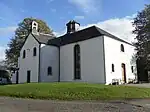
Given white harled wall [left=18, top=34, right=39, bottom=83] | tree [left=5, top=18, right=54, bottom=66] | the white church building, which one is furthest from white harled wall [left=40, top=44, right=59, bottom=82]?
tree [left=5, top=18, right=54, bottom=66]

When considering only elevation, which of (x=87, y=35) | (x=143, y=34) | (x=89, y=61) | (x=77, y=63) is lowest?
(x=77, y=63)

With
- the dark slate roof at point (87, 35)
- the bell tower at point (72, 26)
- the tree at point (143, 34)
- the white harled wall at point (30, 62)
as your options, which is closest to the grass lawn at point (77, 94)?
the dark slate roof at point (87, 35)

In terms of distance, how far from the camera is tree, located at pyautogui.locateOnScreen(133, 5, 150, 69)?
38.3 meters

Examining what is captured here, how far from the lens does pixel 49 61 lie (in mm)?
36094

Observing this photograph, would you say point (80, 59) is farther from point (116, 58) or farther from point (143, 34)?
point (143, 34)

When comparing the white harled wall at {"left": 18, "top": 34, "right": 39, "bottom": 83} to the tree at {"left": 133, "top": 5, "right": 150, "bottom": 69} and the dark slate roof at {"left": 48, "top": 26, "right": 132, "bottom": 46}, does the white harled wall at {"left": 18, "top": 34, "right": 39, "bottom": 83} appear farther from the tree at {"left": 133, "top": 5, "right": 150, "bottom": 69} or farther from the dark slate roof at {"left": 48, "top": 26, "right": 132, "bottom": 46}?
the tree at {"left": 133, "top": 5, "right": 150, "bottom": 69}

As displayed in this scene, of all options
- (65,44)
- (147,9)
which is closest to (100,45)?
(65,44)

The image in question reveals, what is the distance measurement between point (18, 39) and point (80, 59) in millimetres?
28138

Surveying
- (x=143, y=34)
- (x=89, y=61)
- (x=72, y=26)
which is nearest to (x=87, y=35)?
(x=89, y=61)

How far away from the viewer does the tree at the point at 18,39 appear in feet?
179

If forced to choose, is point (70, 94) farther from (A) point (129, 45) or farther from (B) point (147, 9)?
(B) point (147, 9)

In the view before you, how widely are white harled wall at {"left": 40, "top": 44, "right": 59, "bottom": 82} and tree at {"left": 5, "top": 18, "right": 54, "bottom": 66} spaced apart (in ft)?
65.0

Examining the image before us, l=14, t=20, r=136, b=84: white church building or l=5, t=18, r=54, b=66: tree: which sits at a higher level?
l=5, t=18, r=54, b=66: tree

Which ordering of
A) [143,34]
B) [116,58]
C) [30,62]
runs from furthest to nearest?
[143,34] → [30,62] → [116,58]
